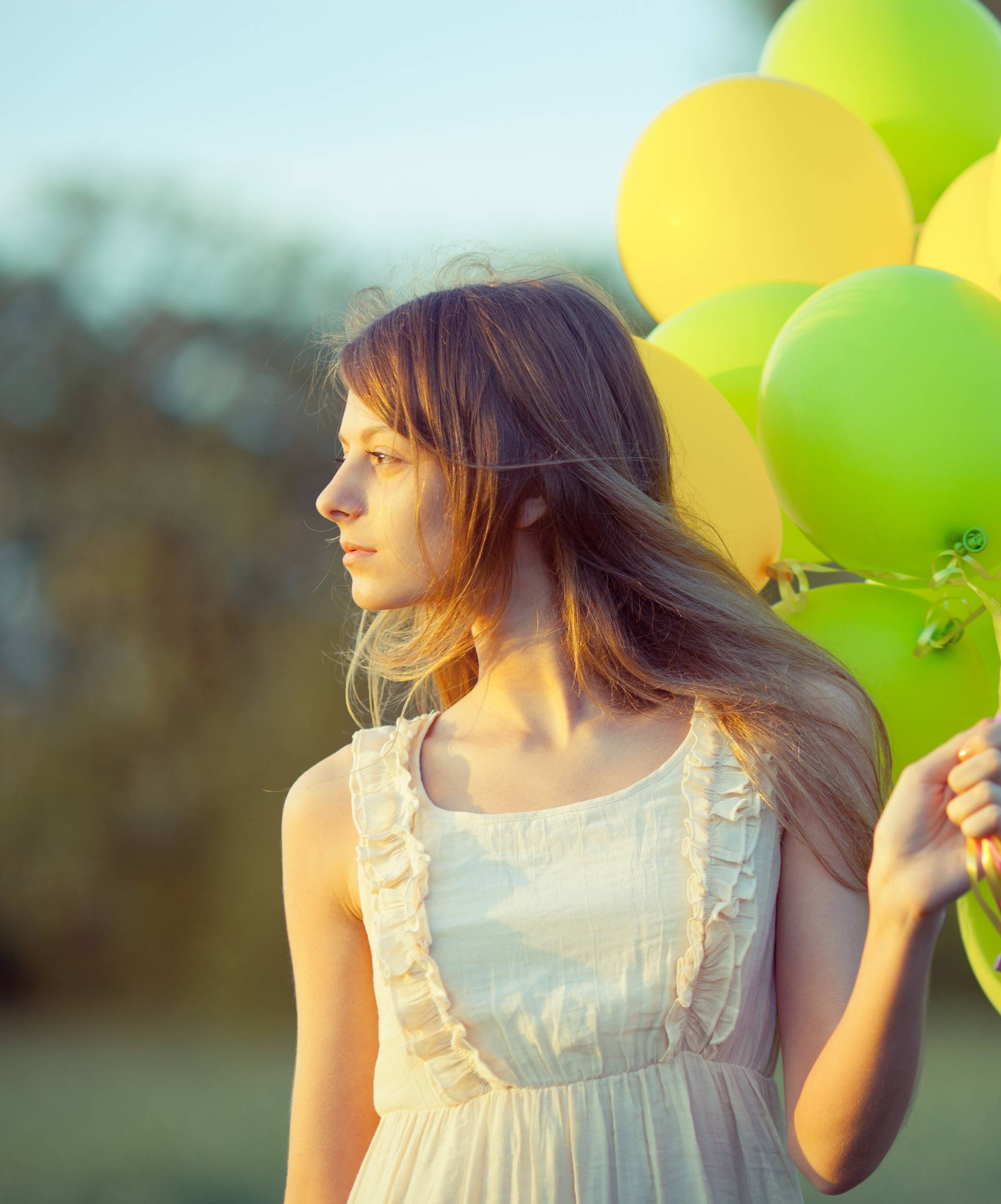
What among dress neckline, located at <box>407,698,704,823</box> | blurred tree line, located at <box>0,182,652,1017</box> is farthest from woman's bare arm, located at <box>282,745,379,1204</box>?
blurred tree line, located at <box>0,182,652,1017</box>

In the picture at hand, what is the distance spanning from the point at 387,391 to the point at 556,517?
250mm

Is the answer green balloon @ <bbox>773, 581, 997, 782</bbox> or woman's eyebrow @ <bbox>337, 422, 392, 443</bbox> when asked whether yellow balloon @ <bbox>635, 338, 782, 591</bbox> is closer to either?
green balloon @ <bbox>773, 581, 997, 782</bbox>

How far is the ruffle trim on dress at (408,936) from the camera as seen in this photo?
49.3 inches

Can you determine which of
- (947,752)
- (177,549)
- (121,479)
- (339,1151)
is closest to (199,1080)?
(177,549)

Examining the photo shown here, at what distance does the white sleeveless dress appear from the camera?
1.21m

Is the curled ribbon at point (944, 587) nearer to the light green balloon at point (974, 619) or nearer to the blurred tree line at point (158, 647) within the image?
the light green balloon at point (974, 619)

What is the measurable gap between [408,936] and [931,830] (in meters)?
0.57

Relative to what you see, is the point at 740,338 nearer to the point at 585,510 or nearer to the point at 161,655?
the point at 585,510

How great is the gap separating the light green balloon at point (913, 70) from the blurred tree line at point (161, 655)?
6.34m

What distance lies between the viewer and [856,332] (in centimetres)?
136

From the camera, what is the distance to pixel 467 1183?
4.02 feet

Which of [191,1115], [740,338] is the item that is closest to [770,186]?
[740,338]

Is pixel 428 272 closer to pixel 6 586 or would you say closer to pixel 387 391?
pixel 387 391

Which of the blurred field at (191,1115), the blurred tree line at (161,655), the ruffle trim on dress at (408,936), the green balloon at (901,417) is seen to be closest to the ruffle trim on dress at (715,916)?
the ruffle trim on dress at (408,936)
